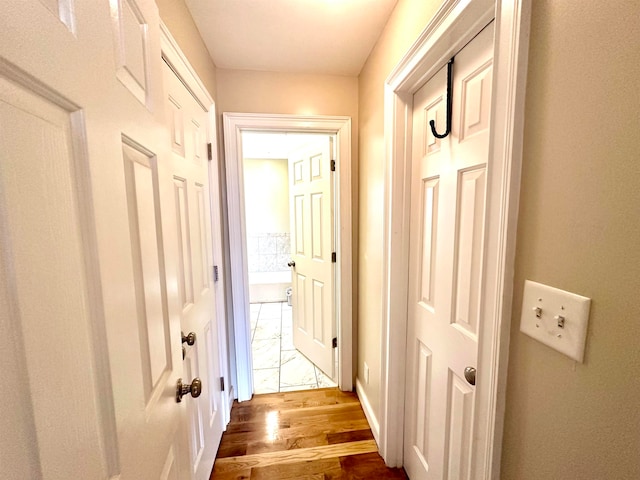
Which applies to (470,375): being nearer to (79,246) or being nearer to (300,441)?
(79,246)

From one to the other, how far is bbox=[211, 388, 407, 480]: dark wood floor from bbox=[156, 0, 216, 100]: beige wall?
212 cm

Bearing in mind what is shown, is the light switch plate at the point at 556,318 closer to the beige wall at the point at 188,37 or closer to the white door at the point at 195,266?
the white door at the point at 195,266

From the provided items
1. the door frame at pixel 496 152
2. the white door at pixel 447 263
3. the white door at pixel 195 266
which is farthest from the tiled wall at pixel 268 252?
the door frame at pixel 496 152

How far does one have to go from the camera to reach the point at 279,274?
4.44 meters

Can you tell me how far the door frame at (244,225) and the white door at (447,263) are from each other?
66 centimetres

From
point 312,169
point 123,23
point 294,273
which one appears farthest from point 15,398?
point 294,273

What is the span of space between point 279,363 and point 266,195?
2.79 meters

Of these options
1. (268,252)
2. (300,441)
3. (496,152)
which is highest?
(496,152)

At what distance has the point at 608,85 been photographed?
1.41 feet

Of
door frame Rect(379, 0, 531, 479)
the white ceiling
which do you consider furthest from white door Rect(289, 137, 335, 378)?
door frame Rect(379, 0, 531, 479)

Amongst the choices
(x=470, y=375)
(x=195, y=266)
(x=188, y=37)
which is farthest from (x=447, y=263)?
(x=188, y=37)

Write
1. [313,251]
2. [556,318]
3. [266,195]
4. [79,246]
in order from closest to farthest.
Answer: [79,246], [556,318], [313,251], [266,195]

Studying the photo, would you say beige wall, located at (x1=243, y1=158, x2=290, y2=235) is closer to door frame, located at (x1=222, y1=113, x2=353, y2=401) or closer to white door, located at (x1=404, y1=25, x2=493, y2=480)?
door frame, located at (x1=222, y1=113, x2=353, y2=401)

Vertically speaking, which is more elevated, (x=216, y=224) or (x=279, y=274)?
(x=216, y=224)
